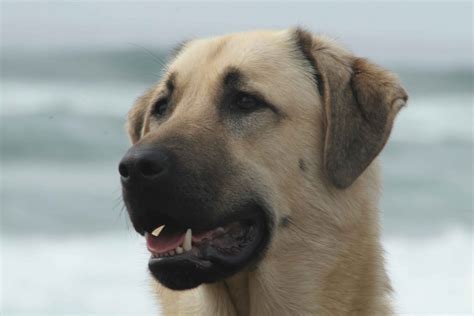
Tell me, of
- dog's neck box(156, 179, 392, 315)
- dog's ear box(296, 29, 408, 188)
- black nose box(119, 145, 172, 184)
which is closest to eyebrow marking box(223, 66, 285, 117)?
dog's ear box(296, 29, 408, 188)

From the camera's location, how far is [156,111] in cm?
578

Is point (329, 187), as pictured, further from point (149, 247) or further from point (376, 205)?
point (149, 247)

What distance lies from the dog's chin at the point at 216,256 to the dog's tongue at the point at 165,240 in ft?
0.17

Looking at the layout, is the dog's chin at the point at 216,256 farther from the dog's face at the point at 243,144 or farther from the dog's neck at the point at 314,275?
the dog's neck at the point at 314,275

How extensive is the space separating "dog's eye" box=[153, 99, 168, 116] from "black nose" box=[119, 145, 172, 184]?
0.96 metres

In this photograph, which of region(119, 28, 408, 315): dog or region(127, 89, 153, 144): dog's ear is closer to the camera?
region(119, 28, 408, 315): dog

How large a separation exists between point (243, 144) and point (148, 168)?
2.30 ft

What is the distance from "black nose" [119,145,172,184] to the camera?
469 centimetres

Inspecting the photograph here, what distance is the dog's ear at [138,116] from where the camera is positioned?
6.33m

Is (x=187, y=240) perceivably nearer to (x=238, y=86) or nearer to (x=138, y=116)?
(x=238, y=86)

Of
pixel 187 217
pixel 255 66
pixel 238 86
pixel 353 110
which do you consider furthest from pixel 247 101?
pixel 187 217

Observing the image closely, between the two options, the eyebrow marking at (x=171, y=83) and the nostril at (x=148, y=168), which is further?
the eyebrow marking at (x=171, y=83)

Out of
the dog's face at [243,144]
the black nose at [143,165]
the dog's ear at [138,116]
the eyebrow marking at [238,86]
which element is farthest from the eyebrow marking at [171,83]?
the black nose at [143,165]

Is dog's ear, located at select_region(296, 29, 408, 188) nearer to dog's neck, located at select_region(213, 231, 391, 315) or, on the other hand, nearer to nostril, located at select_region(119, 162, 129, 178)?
dog's neck, located at select_region(213, 231, 391, 315)
